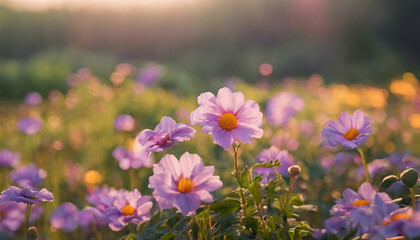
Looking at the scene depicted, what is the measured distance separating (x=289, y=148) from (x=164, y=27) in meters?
10.5

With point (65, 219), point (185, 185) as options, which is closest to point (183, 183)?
point (185, 185)

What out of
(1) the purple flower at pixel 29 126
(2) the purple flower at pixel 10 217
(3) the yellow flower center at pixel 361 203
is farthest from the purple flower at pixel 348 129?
(1) the purple flower at pixel 29 126

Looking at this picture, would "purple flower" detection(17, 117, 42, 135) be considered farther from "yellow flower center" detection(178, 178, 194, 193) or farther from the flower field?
"yellow flower center" detection(178, 178, 194, 193)

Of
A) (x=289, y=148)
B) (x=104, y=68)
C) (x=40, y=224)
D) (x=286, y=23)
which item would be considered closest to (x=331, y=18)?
(x=286, y=23)

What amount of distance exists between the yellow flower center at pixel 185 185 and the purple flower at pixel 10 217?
31.8 inches

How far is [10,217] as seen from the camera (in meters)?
1.32

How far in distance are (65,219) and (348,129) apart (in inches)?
47.7

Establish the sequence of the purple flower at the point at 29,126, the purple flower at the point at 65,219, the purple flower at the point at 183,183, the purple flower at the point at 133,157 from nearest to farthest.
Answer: the purple flower at the point at 183,183
the purple flower at the point at 133,157
the purple flower at the point at 65,219
the purple flower at the point at 29,126

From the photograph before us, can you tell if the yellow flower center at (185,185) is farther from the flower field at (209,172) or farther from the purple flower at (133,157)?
the purple flower at (133,157)

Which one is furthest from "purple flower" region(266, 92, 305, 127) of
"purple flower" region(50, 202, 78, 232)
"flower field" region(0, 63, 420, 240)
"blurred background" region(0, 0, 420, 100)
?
"blurred background" region(0, 0, 420, 100)

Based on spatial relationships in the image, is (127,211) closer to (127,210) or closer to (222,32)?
(127,210)

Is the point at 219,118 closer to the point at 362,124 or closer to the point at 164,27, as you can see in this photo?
the point at 362,124

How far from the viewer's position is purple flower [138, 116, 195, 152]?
0.78 meters

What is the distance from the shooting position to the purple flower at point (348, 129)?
0.87 m
